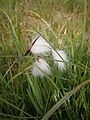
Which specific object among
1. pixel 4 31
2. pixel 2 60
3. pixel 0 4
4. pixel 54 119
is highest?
pixel 0 4

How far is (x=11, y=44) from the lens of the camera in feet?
4.50

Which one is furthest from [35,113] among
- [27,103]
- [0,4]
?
[0,4]

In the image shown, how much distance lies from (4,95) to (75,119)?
11.8 inches

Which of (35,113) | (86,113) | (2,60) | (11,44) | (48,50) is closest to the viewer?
(48,50)

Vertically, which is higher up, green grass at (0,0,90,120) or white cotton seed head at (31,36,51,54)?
white cotton seed head at (31,36,51,54)

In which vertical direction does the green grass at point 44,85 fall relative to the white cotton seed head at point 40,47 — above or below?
below

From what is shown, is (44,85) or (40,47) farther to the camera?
(44,85)

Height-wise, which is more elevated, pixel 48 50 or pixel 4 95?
pixel 48 50

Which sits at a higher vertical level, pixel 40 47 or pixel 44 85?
pixel 40 47

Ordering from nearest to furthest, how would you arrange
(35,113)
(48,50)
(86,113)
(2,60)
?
1. (48,50)
2. (86,113)
3. (35,113)
4. (2,60)

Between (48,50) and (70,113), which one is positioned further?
(70,113)

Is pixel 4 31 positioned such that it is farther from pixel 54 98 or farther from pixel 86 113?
pixel 86 113

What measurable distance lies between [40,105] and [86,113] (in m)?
0.18

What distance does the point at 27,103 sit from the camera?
902 mm
